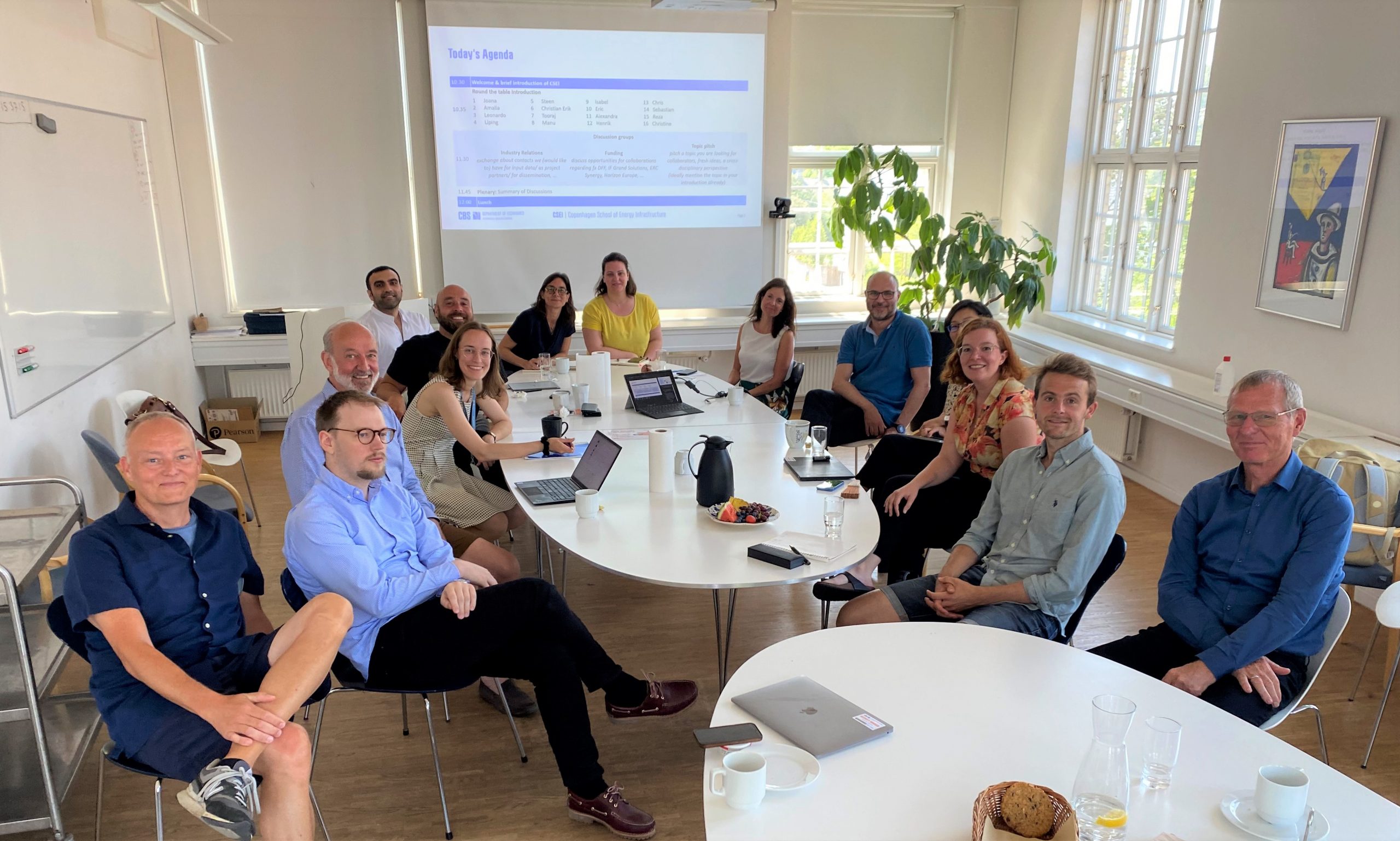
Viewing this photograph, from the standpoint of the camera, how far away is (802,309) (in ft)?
24.3

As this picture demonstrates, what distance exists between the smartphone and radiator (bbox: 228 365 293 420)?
5.78 m

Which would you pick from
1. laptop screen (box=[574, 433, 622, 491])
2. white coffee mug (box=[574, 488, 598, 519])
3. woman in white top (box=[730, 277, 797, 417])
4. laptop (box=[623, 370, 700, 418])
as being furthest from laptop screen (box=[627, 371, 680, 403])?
white coffee mug (box=[574, 488, 598, 519])

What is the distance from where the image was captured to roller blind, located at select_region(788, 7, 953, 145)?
689 centimetres

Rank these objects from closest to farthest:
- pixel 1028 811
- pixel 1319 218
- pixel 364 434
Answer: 1. pixel 1028 811
2. pixel 364 434
3. pixel 1319 218

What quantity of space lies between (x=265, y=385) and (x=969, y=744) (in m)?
6.21

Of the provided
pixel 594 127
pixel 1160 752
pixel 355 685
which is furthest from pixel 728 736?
pixel 594 127

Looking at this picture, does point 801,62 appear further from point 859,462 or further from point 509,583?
point 509,583

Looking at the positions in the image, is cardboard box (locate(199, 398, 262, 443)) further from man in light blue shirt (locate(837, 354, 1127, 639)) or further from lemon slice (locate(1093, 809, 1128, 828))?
→ lemon slice (locate(1093, 809, 1128, 828))

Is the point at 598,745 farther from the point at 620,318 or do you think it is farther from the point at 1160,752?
the point at 620,318

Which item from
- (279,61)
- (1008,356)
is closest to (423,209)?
(279,61)

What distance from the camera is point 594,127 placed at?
21.9ft

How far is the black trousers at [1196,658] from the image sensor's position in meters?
2.22

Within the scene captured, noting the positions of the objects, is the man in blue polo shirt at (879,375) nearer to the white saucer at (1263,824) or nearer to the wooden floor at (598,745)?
the wooden floor at (598,745)

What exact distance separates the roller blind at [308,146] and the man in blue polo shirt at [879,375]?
352 cm
